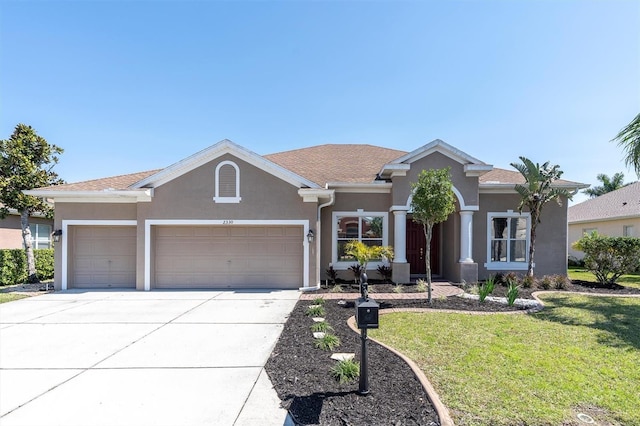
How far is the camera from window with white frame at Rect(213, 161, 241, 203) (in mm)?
11461

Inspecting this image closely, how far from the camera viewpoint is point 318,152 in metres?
18.0

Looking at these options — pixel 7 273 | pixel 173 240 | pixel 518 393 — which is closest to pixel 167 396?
pixel 518 393

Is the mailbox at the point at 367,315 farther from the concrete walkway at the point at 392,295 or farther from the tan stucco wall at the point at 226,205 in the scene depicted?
the tan stucco wall at the point at 226,205

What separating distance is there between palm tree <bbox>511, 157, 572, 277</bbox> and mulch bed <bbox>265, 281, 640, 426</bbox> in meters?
9.65

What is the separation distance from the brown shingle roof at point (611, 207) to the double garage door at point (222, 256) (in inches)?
787

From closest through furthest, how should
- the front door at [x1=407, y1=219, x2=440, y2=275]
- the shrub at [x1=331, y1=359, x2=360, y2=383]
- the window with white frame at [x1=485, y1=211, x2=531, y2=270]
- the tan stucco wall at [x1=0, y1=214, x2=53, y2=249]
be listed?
1. the shrub at [x1=331, y1=359, x2=360, y2=383]
2. the window with white frame at [x1=485, y1=211, x2=531, y2=270]
3. the front door at [x1=407, y1=219, x2=440, y2=275]
4. the tan stucco wall at [x1=0, y1=214, x2=53, y2=249]

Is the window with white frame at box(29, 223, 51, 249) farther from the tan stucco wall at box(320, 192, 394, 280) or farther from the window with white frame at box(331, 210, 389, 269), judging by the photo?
the window with white frame at box(331, 210, 389, 269)

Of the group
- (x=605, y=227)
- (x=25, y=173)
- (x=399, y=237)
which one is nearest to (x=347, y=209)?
(x=399, y=237)

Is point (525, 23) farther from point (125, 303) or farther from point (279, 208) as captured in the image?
point (125, 303)

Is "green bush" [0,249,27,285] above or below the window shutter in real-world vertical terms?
below

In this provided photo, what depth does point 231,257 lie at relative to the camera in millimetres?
11820

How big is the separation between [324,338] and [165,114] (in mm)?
12870

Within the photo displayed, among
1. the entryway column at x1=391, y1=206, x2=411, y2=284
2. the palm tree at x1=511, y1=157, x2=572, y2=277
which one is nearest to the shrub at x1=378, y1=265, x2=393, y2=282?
the entryway column at x1=391, y1=206, x2=411, y2=284

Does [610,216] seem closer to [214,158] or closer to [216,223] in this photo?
[216,223]
